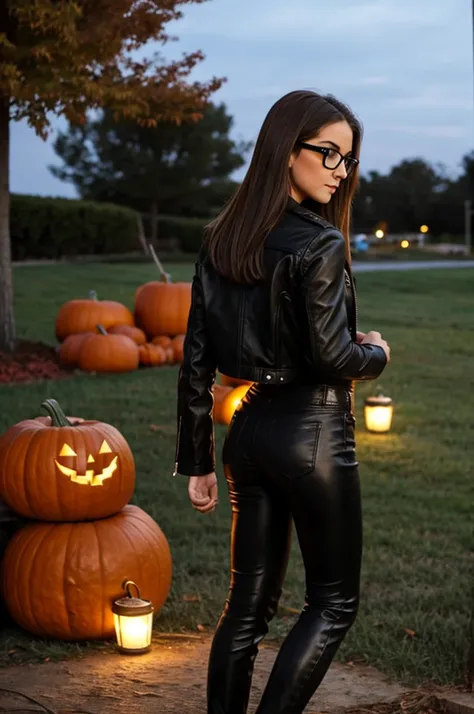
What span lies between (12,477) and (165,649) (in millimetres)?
941

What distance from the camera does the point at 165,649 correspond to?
14.7 feet

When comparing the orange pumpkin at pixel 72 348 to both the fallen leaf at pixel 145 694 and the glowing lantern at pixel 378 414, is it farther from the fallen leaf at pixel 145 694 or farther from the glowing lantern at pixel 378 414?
the fallen leaf at pixel 145 694

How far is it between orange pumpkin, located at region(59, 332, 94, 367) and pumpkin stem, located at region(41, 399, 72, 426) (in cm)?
704

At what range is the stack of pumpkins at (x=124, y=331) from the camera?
38.4 ft

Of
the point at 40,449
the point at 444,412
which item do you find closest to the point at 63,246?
the point at 444,412

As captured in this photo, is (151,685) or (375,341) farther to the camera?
(151,685)

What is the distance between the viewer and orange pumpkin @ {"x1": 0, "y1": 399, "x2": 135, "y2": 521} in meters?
4.60

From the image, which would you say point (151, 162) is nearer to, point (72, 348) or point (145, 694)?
point (72, 348)

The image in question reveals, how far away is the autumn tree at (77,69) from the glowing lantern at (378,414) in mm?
4557

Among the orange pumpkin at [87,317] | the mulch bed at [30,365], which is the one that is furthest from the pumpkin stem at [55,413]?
the orange pumpkin at [87,317]

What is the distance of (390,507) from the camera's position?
21.9ft

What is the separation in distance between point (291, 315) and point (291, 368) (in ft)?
0.45

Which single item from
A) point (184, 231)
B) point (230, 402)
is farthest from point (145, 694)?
point (184, 231)

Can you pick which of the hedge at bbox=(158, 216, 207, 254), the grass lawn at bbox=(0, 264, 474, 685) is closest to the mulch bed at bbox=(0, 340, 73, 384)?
the grass lawn at bbox=(0, 264, 474, 685)
